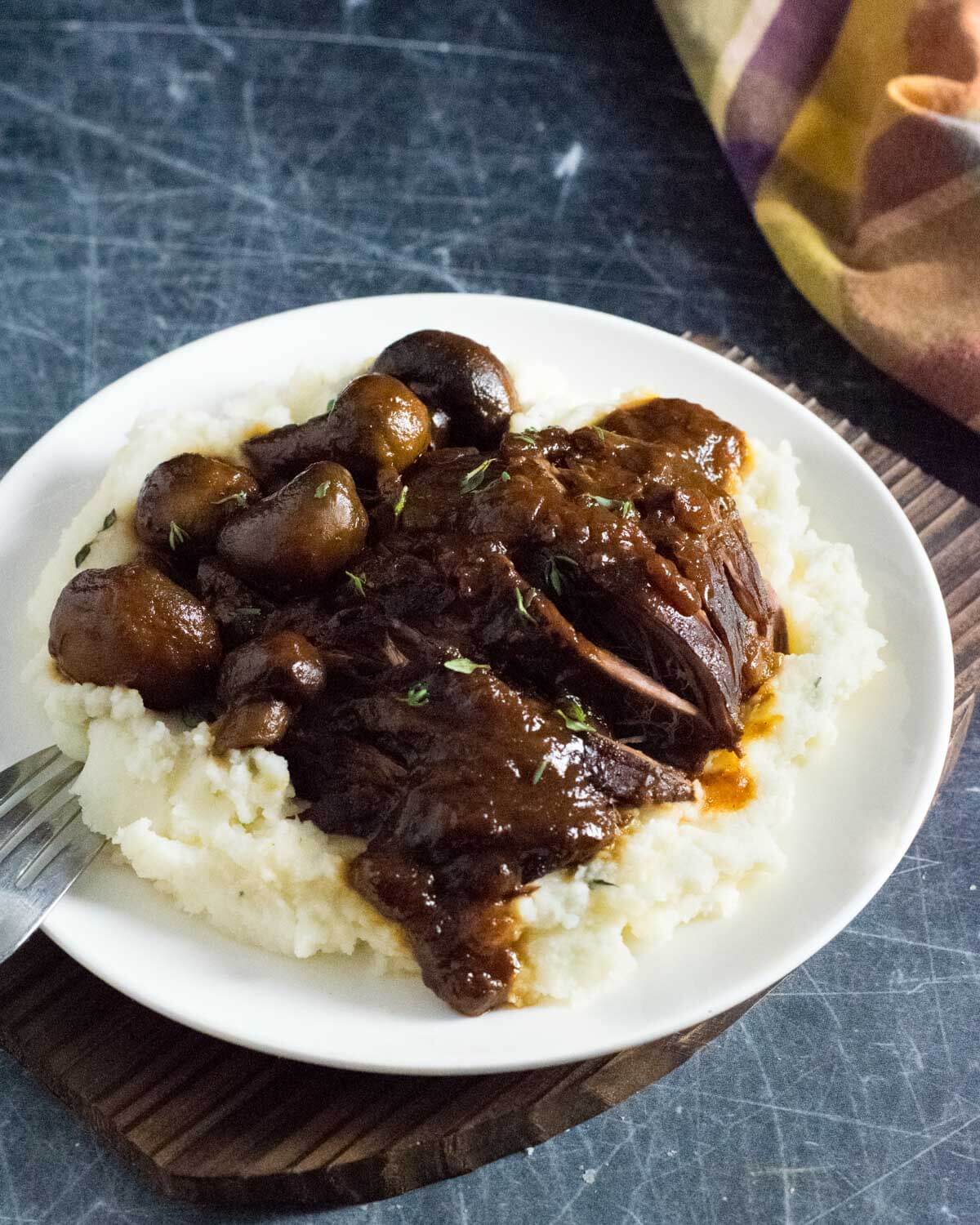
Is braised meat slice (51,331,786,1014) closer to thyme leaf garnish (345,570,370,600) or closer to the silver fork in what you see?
thyme leaf garnish (345,570,370,600)

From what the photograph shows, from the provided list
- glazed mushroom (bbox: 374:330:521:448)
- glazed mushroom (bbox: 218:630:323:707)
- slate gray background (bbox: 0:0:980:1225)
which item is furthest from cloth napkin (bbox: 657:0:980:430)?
glazed mushroom (bbox: 218:630:323:707)

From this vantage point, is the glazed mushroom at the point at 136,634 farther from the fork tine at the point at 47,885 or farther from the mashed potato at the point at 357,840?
the fork tine at the point at 47,885

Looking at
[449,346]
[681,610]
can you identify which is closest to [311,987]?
[681,610]

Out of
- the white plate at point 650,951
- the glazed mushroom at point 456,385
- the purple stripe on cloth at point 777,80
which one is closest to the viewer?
the white plate at point 650,951

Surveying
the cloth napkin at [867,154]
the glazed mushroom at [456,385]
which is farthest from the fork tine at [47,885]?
the cloth napkin at [867,154]

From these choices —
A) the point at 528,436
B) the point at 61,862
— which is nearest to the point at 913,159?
the point at 528,436

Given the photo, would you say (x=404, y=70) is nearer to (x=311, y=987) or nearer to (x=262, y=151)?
(x=262, y=151)
